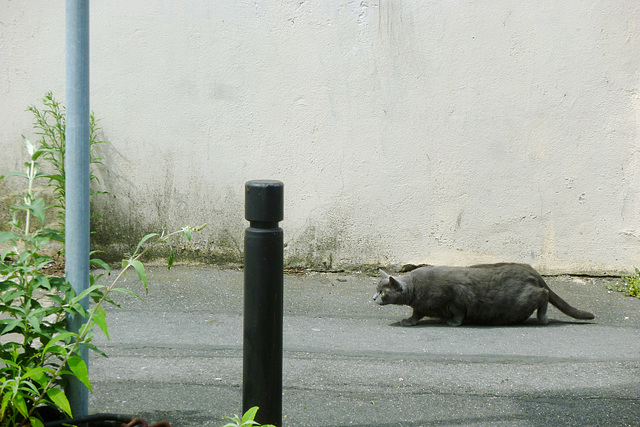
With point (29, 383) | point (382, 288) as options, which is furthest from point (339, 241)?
point (29, 383)

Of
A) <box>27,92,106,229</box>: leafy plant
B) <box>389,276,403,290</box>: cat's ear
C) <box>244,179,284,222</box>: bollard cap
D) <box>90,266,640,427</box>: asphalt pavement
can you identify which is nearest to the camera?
<box>244,179,284,222</box>: bollard cap

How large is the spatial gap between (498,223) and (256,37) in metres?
2.96

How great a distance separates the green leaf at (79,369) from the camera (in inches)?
104

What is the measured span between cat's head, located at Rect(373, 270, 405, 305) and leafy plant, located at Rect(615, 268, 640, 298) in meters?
2.35

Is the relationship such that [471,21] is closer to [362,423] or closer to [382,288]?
[382,288]

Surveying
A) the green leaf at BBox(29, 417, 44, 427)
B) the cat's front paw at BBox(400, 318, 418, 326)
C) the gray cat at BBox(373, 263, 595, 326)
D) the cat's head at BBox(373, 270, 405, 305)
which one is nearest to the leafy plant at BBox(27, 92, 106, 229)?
the cat's head at BBox(373, 270, 405, 305)

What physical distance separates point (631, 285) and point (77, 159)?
5.36 m

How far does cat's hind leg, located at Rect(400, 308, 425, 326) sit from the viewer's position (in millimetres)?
5517

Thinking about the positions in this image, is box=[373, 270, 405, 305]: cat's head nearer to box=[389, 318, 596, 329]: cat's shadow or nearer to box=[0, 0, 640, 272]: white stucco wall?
box=[389, 318, 596, 329]: cat's shadow

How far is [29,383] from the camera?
2.60 metres

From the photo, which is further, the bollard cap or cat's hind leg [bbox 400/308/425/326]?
cat's hind leg [bbox 400/308/425/326]

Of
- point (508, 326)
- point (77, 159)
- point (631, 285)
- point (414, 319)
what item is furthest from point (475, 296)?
point (77, 159)

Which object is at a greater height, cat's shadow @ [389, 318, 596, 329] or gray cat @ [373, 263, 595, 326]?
gray cat @ [373, 263, 595, 326]

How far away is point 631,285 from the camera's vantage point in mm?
6359
